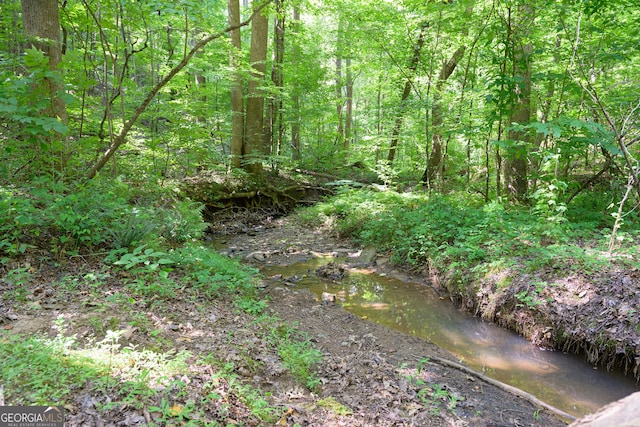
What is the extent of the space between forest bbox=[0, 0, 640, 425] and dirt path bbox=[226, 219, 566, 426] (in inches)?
2.0

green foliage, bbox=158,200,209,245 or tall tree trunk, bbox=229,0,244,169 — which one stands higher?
tall tree trunk, bbox=229,0,244,169

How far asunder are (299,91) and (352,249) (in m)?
8.37

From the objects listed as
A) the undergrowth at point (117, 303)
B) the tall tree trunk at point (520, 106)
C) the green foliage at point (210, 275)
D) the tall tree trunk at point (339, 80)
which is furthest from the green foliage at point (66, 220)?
the tall tree trunk at point (339, 80)

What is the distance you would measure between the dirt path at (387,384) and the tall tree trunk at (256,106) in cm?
765

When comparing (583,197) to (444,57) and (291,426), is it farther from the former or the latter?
(291,426)

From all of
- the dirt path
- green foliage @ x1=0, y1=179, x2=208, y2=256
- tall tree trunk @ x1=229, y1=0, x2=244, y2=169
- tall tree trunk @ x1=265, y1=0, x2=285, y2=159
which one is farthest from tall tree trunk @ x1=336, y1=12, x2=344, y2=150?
the dirt path

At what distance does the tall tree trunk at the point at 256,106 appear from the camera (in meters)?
12.3

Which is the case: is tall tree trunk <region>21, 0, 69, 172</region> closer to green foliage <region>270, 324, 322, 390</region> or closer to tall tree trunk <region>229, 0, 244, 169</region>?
green foliage <region>270, 324, 322, 390</region>

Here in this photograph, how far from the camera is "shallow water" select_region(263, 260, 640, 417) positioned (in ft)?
13.6

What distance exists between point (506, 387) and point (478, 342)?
1221mm

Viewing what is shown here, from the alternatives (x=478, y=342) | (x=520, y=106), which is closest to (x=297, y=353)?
(x=478, y=342)

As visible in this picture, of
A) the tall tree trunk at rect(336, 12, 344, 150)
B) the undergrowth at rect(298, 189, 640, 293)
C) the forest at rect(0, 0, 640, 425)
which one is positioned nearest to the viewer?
the forest at rect(0, 0, 640, 425)

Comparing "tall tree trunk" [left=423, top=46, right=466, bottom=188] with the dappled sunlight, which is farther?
"tall tree trunk" [left=423, top=46, right=466, bottom=188]

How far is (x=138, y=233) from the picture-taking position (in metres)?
5.10
